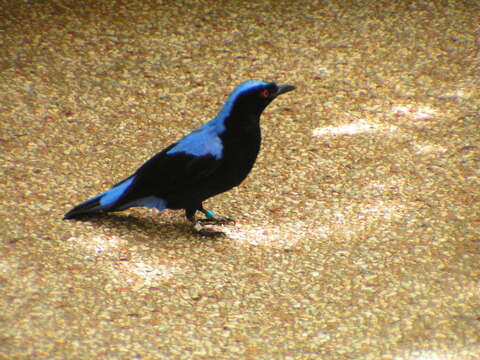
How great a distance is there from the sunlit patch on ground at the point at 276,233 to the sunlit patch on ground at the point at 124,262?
454mm

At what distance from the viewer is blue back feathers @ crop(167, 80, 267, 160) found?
3746 millimetres

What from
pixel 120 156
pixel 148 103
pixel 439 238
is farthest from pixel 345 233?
pixel 148 103

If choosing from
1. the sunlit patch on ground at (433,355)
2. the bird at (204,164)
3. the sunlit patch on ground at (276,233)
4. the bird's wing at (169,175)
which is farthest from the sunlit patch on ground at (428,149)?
the sunlit patch on ground at (433,355)

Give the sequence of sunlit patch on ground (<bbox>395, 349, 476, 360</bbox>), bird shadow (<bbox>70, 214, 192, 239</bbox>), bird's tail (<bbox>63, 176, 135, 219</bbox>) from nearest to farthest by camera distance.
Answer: sunlit patch on ground (<bbox>395, 349, 476, 360</bbox>)
bird's tail (<bbox>63, 176, 135, 219</bbox>)
bird shadow (<bbox>70, 214, 192, 239</bbox>)

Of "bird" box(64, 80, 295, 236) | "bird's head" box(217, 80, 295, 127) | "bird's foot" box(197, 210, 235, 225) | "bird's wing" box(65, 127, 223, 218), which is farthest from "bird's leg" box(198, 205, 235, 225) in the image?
"bird's head" box(217, 80, 295, 127)

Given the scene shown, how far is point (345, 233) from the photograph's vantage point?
4.04 m

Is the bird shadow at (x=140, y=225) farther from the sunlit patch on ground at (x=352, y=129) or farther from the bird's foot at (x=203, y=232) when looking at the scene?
the sunlit patch on ground at (x=352, y=129)

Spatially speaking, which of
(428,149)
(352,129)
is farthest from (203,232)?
(428,149)

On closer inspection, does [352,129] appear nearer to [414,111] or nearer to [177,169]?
[414,111]

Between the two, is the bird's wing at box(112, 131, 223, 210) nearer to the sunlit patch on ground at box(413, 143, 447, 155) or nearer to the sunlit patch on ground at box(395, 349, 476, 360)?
the sunlit patch on ground at box(395, 349, 476, 360)

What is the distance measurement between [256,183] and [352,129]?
0.90 metres

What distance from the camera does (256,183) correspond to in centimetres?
449

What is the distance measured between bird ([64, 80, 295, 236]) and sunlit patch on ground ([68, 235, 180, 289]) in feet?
0.57

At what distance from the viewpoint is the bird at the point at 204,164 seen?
3750 millimetres
